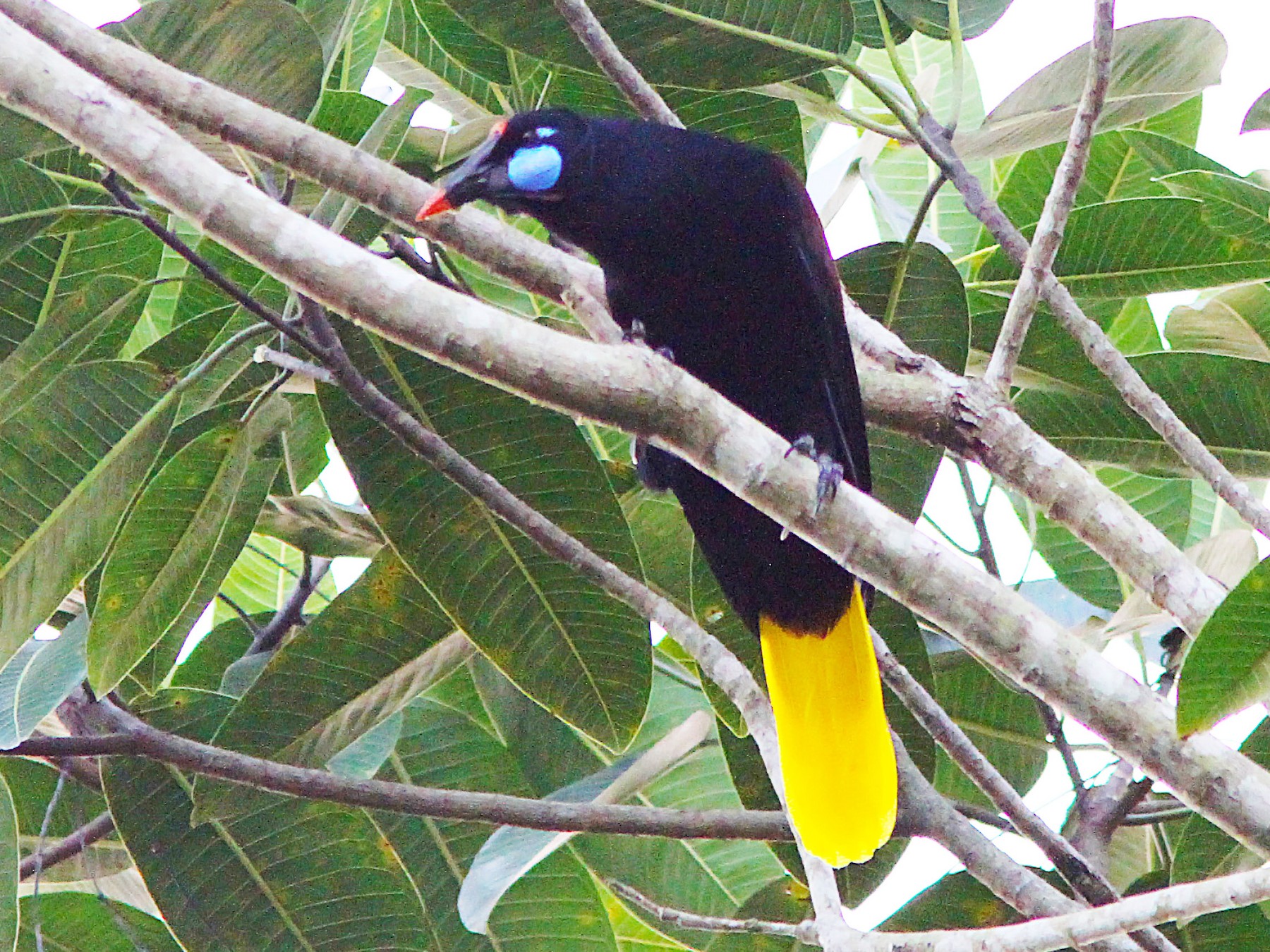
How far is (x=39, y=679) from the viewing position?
2.29 m

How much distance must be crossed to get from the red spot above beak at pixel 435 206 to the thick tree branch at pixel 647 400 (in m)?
0.68

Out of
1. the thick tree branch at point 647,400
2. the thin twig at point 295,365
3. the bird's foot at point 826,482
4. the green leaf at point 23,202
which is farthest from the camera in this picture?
the green leaf at point 23,202

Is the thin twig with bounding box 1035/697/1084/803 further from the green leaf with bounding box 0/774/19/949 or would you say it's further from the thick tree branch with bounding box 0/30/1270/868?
the green leaf with bounding box 0/774/19/949

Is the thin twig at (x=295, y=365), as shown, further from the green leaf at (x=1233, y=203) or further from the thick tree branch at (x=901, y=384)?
the green leaf at (x=1233, y=203)

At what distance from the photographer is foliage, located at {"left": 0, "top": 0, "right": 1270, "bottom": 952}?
2.22m

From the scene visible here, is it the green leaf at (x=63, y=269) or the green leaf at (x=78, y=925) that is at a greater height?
the green leaf at (x=63, y=269)

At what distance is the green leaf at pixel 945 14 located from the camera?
97.0 inches

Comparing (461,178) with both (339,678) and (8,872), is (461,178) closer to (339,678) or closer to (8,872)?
(339,678)

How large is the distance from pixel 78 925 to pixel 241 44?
1567mm

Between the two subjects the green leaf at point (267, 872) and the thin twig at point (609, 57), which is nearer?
the thin twig at point (609, 57)

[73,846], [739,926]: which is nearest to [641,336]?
[739,926]

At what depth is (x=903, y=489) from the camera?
255 centimetres

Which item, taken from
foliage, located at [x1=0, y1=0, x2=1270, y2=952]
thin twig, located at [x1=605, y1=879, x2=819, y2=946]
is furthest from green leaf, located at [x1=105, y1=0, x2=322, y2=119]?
thin twig, located at [x1=605, y1=879, x2=819, y2=946]

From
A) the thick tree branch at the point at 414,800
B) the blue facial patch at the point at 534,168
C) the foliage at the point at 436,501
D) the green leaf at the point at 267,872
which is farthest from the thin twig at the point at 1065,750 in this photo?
the blue facial patch at the point at 534,168
